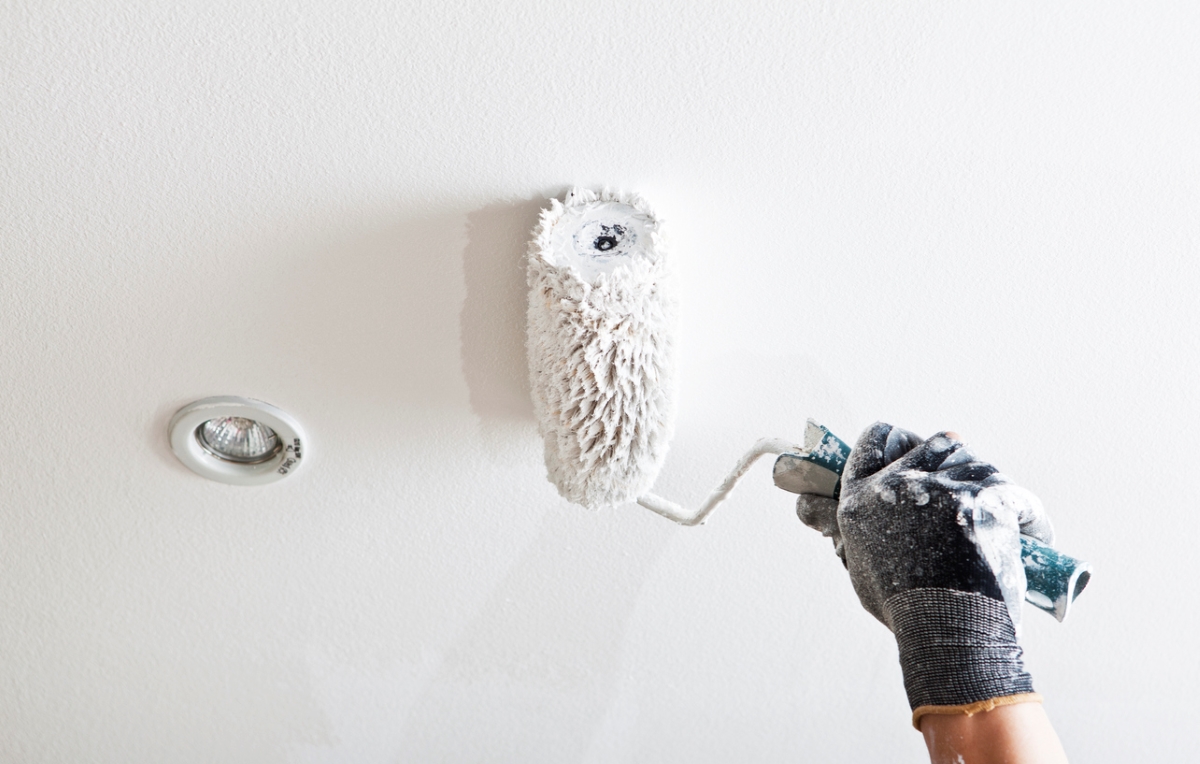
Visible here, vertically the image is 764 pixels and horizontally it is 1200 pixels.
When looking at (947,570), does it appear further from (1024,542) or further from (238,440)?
(238,440)

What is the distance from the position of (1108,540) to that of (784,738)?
0.50m

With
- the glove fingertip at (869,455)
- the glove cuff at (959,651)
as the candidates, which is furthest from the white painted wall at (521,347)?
the glove cuff at (959,651)

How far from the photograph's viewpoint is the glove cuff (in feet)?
1.98

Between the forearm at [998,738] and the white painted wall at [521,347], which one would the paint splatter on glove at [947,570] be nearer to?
the forearm at [998,738]

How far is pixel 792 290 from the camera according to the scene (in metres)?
0.80

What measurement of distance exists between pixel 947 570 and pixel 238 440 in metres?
0.69

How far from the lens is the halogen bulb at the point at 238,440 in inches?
34.5

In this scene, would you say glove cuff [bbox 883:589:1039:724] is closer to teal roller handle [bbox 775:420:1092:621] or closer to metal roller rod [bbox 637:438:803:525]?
teal roller handle [bbox 775:420:1092:621]

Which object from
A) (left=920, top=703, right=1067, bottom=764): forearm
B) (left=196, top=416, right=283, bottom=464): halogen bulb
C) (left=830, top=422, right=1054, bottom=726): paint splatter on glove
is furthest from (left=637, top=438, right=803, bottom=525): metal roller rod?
(left=196, top=416, right=283, bottom=464): halogen bulb

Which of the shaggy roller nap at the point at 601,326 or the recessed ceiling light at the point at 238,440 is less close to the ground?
the recessed ceiling light at the point at 238,440

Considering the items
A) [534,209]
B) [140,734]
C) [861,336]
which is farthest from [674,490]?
[140,734]

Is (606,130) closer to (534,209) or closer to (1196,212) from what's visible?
(534,209)

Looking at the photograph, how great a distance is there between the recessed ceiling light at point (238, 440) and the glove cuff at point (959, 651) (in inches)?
23.8

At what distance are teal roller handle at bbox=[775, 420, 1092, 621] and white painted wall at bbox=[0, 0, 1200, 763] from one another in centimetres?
12
